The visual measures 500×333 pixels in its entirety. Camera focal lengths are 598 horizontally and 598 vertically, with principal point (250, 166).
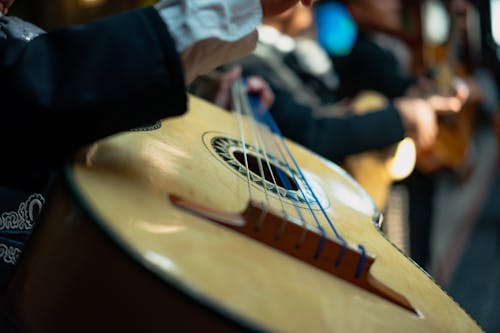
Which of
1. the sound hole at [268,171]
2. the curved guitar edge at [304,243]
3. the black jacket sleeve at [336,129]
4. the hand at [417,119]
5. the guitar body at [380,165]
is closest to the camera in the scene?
the curved guitar edge at [304,243]

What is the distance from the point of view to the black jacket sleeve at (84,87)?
1.70 feet

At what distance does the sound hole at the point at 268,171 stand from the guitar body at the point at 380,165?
1.06 metres

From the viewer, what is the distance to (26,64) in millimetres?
533

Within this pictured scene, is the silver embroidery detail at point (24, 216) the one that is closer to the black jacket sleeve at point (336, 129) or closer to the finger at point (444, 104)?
the black jacket sleeve at point (336, 129)

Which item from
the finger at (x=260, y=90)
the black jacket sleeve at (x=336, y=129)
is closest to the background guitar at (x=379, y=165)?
the black jacket sleeve at (x=336, y=129)

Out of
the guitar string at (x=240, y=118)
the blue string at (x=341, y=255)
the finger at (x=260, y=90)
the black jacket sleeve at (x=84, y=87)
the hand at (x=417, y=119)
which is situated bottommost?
the hand at (x=417, y=119)

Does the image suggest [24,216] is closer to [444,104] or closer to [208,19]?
[208,19]

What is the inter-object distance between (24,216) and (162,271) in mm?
313

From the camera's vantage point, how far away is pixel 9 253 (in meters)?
0.68

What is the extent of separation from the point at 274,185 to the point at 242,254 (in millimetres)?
268

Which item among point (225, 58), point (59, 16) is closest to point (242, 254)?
point (225, 58)

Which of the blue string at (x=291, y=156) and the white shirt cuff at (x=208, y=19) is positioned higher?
the white shirt cuff at (x=208, y=19)

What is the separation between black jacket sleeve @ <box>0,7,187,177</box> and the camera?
1.70 ft

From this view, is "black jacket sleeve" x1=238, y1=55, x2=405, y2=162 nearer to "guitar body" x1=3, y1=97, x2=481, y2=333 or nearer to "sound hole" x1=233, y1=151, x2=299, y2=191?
"sound hole" x1=233, y1=151, x2=299, y2=191
